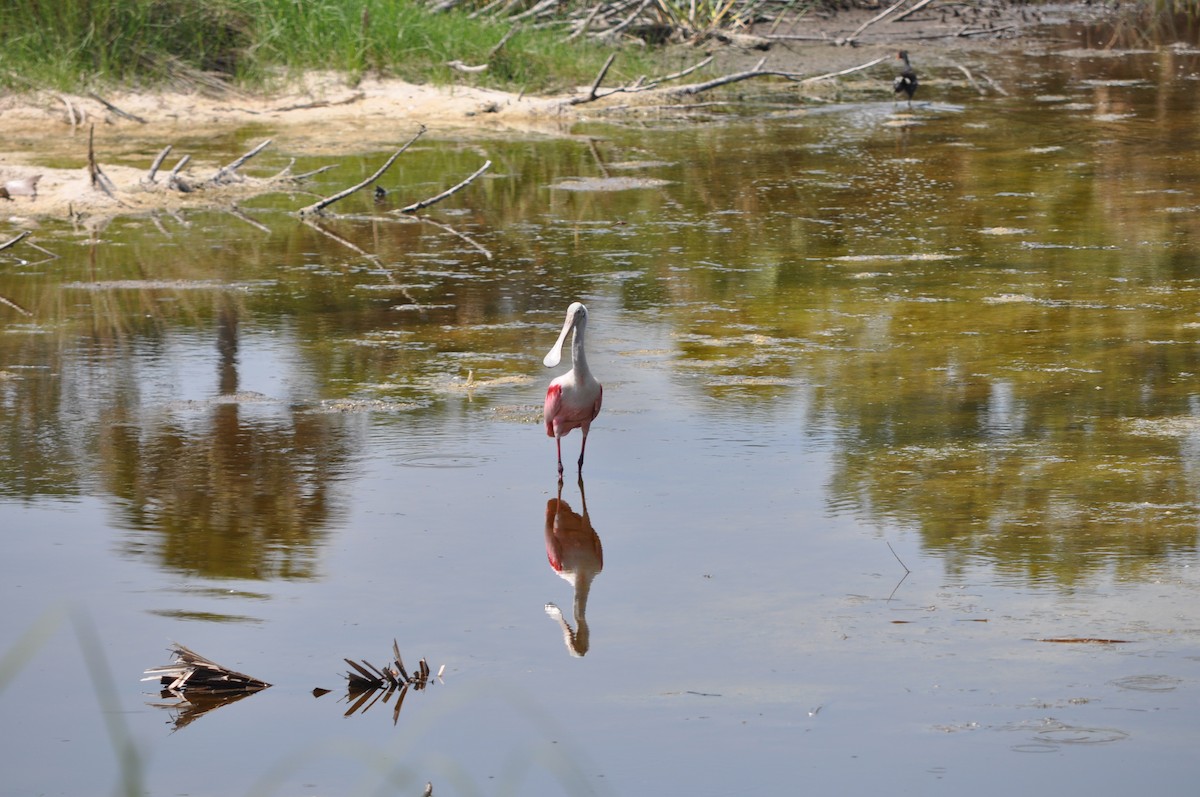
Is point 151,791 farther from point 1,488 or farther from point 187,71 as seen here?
point 187,71

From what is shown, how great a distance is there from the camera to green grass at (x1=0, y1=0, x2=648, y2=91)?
52.4 ft

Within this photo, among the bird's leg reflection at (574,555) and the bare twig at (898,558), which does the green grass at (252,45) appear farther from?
the bare twig at (898,558)

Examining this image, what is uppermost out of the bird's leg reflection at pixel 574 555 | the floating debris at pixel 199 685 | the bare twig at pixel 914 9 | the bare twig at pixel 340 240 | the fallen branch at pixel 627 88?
the bare twig at pixel 914 9

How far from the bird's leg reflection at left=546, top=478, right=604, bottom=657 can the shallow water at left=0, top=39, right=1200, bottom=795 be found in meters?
0.02

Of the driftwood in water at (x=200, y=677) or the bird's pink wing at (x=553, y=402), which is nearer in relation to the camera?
the driftwood in water at (x=200, y=677)

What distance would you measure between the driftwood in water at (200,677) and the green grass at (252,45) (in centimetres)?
1240

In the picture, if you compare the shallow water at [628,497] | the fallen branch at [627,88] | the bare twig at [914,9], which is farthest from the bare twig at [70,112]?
the bare twig at [914,9]

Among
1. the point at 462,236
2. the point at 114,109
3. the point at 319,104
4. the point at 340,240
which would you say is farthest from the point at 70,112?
the point at 462,236

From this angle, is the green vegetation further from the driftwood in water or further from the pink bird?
the driftwood in water

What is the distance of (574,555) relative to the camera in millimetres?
5523

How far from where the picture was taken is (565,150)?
14.3m

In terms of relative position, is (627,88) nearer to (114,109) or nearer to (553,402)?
(114,109)

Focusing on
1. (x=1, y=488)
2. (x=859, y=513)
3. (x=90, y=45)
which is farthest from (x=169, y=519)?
(x=90, y=45)

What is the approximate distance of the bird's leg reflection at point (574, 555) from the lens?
191 inches
